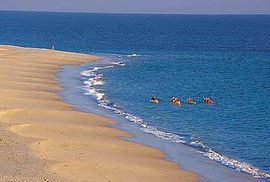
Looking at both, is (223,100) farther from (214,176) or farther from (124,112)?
(214,176)

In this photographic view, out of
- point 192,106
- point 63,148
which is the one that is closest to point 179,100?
point 192,106

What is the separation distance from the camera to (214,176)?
90.2 ft

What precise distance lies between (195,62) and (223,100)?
119 ft

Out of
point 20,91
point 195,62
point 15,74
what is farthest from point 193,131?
point 195,62

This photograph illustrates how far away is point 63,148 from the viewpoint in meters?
30.0

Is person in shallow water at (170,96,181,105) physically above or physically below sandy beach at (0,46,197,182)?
below

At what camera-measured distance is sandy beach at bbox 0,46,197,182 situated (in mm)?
25516

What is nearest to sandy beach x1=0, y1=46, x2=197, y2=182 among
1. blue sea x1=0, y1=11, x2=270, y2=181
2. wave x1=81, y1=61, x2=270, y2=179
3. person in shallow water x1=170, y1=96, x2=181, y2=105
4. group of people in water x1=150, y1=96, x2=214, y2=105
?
blue sea x1=0, y1=11, x2=270, y2=181

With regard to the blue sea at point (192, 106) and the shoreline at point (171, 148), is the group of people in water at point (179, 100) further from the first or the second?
the shoreline at point (171, 148)

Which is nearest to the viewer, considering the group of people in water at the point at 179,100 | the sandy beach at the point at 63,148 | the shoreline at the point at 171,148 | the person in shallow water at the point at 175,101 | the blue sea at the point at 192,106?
the sandy beach at the point at 63,148

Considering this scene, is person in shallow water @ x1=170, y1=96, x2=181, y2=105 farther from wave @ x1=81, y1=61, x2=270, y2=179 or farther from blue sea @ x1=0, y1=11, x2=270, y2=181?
wave @ x1=81, y1=61, x2=270, y2=179

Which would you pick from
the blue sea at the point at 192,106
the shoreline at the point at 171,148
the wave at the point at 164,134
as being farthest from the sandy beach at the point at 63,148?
the wave at the point at 164,134

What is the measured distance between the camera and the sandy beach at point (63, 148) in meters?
25.5

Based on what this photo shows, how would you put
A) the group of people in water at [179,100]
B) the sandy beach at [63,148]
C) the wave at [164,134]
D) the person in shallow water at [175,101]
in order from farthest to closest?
1. the group of people in water at [179,100]
2. the person in shallow water at [175,101]
3. the wave at [164,134]
4. the sandy beach at [63,148]
